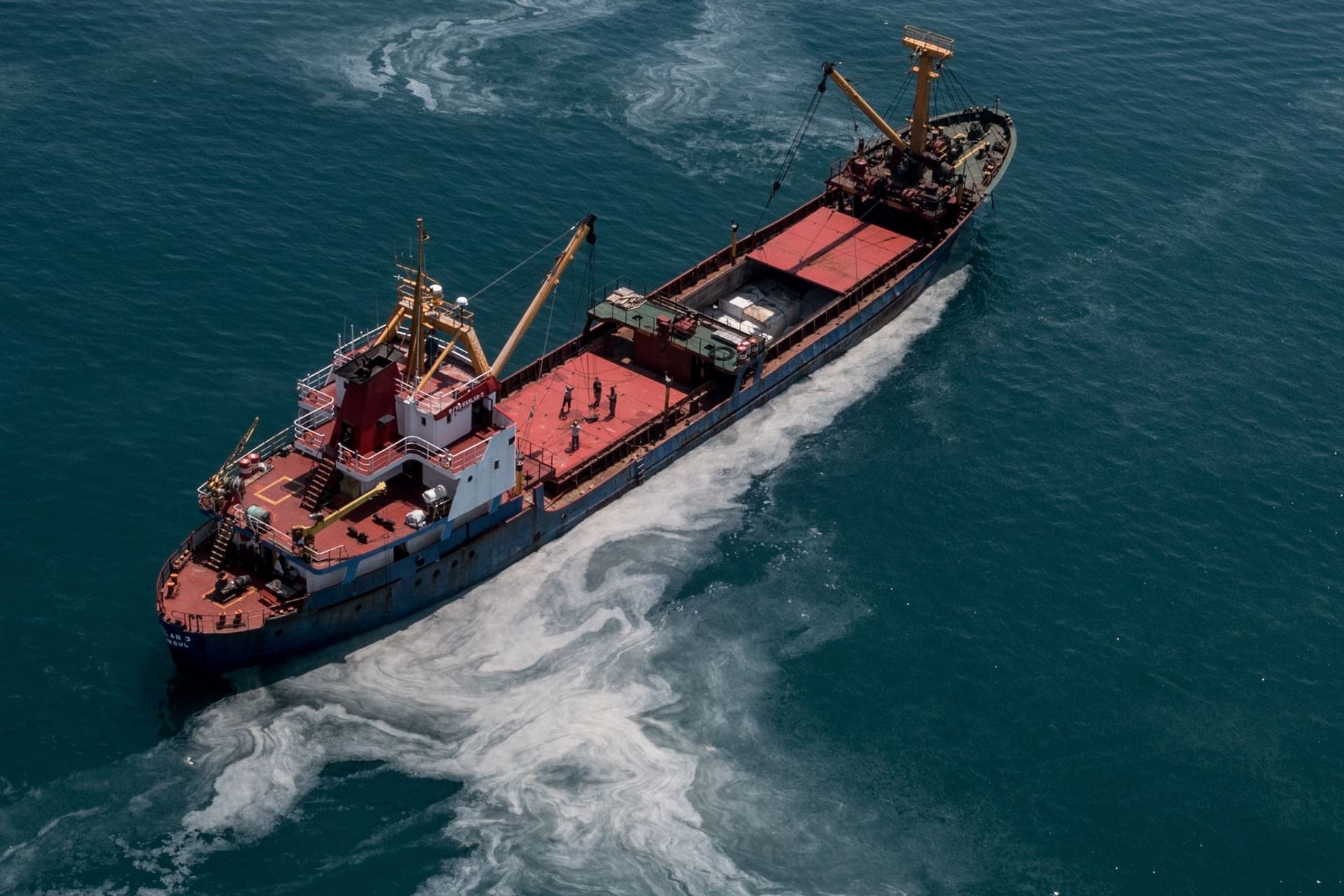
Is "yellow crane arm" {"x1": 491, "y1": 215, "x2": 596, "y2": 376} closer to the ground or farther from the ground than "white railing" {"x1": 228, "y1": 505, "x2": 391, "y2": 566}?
farther from the ground

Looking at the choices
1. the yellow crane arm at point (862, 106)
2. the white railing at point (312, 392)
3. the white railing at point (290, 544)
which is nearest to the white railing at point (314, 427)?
the white railing at point (312, 392)

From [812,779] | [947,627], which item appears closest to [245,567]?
[812,779]

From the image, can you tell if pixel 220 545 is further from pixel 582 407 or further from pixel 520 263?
pixel 520 263

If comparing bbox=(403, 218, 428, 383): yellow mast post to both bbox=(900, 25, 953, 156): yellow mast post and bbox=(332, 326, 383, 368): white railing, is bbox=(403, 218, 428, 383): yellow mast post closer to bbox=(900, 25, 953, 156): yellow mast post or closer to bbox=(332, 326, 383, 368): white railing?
bbox=(332, 326, 383, 368): white railing

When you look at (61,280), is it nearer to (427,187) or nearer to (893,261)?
(427,187)

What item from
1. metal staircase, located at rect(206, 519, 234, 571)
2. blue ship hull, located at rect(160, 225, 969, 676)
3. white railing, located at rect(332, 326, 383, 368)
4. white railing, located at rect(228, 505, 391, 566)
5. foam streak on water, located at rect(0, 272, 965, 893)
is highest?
white railing, located at rect(332, 326, 383, 368)

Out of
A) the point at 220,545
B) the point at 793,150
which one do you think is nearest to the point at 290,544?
the point at 220,545

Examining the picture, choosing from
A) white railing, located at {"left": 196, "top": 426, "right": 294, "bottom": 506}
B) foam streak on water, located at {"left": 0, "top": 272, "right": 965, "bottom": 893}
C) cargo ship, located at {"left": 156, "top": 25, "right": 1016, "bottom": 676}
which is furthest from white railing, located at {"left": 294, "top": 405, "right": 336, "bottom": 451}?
foam streak on water, located at {"left": 0, "top": 272, "right": 965, "bottom": 893}
